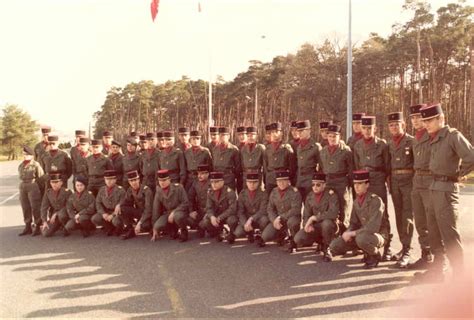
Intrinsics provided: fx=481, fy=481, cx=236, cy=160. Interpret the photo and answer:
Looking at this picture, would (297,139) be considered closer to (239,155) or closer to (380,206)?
(239,155)

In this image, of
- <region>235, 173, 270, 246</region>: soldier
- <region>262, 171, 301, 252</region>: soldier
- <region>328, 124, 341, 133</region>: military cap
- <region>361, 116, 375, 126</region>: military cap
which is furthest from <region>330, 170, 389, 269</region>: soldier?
<region>235, 173, 270, 246</region>: soldier

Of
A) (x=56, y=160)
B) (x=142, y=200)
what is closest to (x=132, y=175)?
(x=142, y=200)

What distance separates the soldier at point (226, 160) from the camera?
28.8 ft

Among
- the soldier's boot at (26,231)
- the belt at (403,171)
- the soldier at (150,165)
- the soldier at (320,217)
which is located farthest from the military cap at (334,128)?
the soldier's boot at (26,231)

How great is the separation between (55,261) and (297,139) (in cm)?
434

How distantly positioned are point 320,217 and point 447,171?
6.72ft

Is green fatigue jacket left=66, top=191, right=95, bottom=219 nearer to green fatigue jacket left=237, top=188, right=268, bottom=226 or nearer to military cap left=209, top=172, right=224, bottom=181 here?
military cap left=209, top=172, right=224, bottom=181

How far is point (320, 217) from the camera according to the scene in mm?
6875

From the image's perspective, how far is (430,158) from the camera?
5.62m

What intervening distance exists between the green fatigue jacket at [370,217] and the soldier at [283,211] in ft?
3.30

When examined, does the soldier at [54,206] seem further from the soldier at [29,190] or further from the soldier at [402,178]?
the soldier at [402,178]

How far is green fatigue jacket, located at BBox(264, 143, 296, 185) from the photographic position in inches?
320

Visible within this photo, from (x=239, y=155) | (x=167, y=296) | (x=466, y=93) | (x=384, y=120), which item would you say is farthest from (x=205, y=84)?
(x=167, y=296)

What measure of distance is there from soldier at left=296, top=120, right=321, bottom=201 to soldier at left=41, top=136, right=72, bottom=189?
4436 mm
